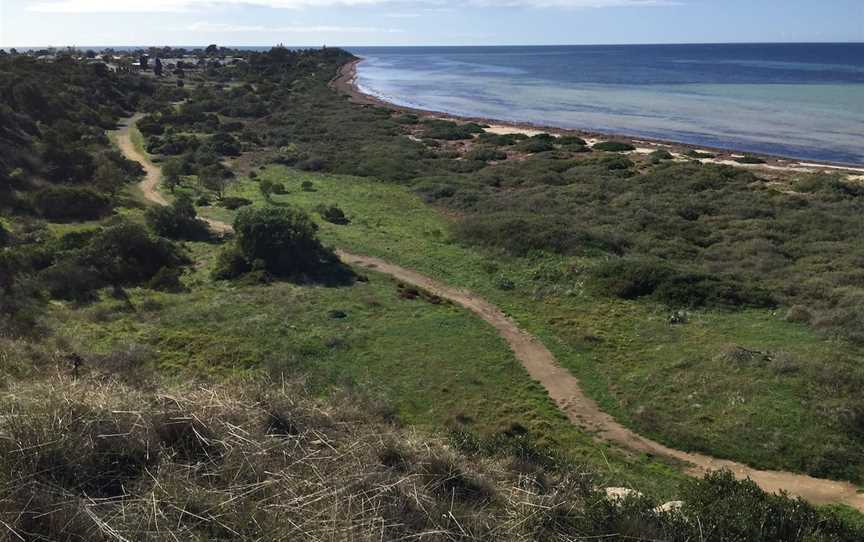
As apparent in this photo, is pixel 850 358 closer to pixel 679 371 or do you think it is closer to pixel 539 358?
pixel 679 371

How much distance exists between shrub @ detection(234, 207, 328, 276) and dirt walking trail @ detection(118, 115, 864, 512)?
229 centimetres

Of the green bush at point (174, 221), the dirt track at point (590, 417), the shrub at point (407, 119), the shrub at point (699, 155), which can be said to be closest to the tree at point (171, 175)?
the green bush at point (174, 221)

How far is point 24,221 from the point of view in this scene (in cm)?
2939

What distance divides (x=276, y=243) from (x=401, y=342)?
30.1ft

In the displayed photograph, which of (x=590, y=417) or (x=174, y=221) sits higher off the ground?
(x=174, y=221)

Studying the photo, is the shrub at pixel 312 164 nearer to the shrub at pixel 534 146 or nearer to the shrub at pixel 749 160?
the shrub at pixel 534 146

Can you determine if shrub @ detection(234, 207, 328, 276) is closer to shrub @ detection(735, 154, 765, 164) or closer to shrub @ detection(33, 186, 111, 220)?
shrub @ detection(33, 186, 111, 220)

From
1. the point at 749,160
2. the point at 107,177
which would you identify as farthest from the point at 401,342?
the point at 749,160

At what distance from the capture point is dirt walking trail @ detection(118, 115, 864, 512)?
13.1 metres

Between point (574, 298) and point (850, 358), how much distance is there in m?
9.08

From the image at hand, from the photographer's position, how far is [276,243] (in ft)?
86.2

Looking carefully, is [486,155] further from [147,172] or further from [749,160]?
[147,172]

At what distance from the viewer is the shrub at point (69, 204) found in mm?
31828

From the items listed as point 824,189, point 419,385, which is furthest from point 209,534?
point 824,189
